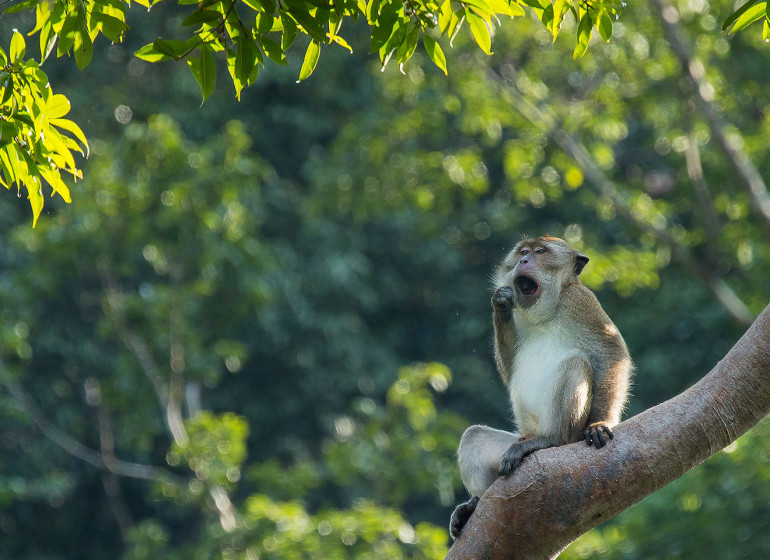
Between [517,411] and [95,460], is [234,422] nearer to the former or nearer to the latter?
[95,460]

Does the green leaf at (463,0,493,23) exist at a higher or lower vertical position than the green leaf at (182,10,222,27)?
higher

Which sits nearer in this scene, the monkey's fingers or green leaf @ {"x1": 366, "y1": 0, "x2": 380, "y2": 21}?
green leaf @ {"x1": 366, "y1": 0, "x2": 380, "y2": 21}

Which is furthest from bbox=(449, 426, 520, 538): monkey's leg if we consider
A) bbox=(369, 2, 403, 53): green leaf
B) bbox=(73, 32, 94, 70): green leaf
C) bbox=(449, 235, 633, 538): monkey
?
bbox=(73, 32, 94, 70): green leaf

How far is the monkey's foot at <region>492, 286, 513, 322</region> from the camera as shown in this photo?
5234mm

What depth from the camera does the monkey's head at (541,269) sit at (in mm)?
5539

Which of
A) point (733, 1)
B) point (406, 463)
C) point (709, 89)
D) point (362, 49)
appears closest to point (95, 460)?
point (406, 463)

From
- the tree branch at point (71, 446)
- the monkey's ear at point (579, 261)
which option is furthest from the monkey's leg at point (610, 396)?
the tree branch at point (71, 446)

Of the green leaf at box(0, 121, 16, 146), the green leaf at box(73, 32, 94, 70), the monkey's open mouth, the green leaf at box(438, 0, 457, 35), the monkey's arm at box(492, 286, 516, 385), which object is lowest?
the monkey's arm at box(492, 286, 516, 385)

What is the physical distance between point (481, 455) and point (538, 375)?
516 millimetres

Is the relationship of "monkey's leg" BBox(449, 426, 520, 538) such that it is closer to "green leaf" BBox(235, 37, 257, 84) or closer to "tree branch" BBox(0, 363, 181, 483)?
"green leaf" BBox(235, 37, 257, 84)

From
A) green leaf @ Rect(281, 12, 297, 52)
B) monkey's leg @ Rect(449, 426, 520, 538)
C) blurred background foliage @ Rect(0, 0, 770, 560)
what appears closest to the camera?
green leaf @ Rect(281, 12, 297, 52)

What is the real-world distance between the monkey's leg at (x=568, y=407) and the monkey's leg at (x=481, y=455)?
252mm

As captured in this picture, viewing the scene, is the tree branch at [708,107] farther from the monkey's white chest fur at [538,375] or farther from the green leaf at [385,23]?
the green leaf at [385,23]

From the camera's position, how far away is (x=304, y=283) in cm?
1586
